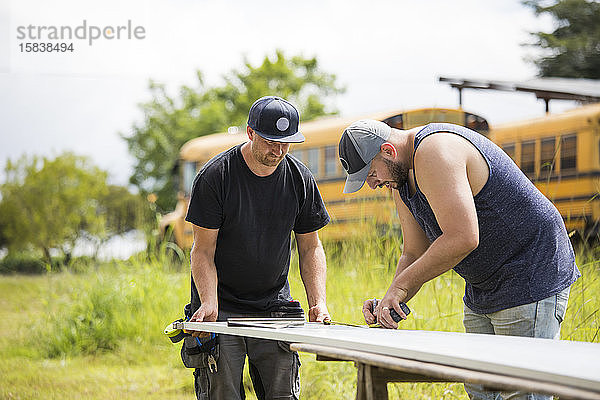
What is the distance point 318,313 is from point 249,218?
47cm

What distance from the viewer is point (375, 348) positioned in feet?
5.98

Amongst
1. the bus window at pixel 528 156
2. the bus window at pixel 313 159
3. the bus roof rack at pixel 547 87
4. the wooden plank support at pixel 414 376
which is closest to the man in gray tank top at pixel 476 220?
the wooden plank support at pixel 414 376

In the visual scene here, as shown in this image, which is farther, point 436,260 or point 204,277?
point 204,277

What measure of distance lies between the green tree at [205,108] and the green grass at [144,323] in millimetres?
18456

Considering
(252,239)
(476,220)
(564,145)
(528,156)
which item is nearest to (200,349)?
(252,239)

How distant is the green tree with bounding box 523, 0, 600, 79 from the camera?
880 inches

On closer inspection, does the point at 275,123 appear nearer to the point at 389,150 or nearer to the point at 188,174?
the point at 389,150

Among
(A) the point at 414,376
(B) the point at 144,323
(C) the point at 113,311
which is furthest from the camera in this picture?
(C) the point at 113,311

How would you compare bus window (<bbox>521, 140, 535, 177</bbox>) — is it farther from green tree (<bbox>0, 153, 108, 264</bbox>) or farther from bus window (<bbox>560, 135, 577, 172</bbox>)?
green tree (<bbox>0, 153, 108, 264</bbox>)

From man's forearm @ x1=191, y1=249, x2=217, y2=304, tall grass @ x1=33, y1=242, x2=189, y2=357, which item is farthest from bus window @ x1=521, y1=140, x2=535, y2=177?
man's forearm @ x1=191, y1=249, x2=217, y2=304

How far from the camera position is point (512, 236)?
2.35 metres

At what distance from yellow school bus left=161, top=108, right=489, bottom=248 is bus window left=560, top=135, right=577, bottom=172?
106 cm

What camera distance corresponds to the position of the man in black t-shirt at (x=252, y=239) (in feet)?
9.10

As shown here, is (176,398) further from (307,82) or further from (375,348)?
(307,82)
